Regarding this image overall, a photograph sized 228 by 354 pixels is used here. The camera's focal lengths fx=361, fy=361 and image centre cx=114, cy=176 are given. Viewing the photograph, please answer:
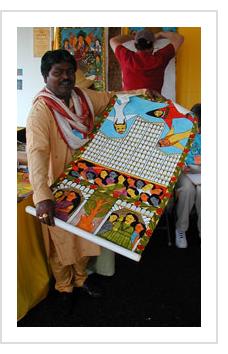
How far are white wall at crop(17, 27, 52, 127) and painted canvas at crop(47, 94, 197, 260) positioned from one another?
2865mm

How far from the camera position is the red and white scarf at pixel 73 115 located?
75.6 inches

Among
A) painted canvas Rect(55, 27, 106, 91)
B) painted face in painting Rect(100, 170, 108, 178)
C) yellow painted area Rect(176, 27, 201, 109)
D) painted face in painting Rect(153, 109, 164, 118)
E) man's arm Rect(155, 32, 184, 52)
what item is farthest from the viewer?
yellow painted area Rect(176, 27, 201, 109)

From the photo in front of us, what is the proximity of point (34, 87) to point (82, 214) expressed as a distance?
3476mm

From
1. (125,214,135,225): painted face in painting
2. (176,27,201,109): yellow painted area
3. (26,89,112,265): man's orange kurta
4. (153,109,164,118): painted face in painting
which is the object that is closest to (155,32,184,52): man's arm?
(176,27,201,109): yellow painted area

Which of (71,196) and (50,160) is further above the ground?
(50,160)

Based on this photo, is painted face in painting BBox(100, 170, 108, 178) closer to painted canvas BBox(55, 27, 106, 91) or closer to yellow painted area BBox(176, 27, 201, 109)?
painted canvas BBox(55, 27, 106, 91)

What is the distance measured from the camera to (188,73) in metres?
3.71

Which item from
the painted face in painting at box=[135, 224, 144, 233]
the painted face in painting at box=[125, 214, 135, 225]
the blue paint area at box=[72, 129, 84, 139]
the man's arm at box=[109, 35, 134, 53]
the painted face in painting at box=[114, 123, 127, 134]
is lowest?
the painted face in painting at box=[135, 224, 144, 233]

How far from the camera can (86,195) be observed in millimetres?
1853

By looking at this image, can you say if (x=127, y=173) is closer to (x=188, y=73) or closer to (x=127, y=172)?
(x=127, y=172)

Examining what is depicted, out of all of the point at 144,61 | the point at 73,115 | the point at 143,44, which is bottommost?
the point at 73,115

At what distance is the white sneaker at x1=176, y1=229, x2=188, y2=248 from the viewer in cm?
305

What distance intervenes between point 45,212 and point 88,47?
7.95ft

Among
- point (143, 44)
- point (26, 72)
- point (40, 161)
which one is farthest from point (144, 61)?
point (26, 72)
